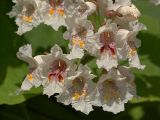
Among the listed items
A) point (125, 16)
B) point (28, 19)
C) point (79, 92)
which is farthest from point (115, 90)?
point (28, 19)

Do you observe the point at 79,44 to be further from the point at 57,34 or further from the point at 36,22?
the point at 57,34

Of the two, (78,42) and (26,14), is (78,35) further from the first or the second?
(26,14)

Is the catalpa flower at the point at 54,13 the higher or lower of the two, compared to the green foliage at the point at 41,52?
higher

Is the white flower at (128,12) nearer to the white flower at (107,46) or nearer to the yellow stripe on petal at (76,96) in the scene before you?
the white flower at (107,46)

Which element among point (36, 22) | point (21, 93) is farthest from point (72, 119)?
point (36, 22)

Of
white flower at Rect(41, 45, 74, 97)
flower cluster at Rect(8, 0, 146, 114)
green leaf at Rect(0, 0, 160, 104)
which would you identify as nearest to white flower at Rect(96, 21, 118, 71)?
flower cluster at Rect(8, 0, 146, 114)

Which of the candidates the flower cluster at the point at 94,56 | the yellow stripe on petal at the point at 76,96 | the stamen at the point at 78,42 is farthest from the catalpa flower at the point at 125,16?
the yellow stripe on petal at the point at 76,96
